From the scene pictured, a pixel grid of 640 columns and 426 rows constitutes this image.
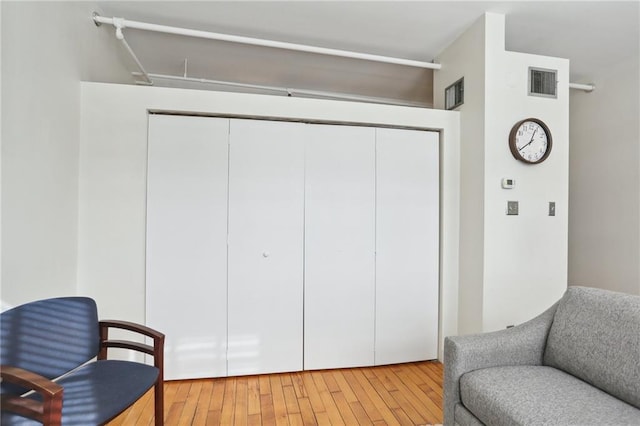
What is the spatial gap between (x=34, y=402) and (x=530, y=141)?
326 centimetres

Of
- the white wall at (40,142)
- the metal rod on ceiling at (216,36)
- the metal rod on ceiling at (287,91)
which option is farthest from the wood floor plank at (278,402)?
→ the metal rod on ceiling at (287,91)

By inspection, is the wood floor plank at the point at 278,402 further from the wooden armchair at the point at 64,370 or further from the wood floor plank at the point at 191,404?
the wooden armchair at the point at 64,370

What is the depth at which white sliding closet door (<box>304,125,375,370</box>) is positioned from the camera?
100 inches

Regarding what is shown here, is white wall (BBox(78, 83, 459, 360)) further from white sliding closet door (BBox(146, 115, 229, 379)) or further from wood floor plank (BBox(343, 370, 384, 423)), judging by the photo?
wood floor plank (BBox(343, 370, 384, 423))

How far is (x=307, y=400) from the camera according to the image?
7.00 feet

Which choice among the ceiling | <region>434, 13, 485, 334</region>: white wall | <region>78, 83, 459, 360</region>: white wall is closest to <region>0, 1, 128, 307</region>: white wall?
<region>78, 83, 459, 360</region>: white wall

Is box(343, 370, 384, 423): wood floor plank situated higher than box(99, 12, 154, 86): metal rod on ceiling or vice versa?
box(99, 12, 154, 86): metal rod on ceiling

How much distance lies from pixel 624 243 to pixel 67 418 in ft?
14.2

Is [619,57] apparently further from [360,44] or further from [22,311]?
[22,311]

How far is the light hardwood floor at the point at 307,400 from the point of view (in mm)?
1928

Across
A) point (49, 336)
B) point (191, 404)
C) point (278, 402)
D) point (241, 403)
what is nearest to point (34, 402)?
point (49, 336)

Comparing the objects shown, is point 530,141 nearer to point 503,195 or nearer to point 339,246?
point 503,195

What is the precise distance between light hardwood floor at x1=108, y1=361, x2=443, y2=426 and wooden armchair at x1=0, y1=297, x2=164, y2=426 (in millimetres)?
475

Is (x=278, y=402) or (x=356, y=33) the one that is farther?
(x=356, y=33)
